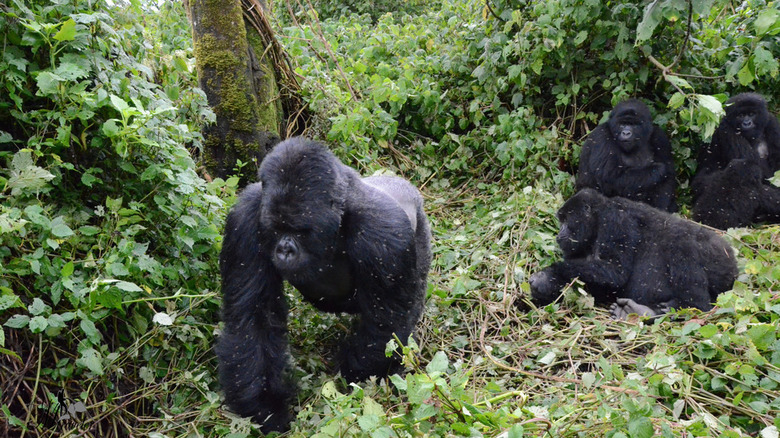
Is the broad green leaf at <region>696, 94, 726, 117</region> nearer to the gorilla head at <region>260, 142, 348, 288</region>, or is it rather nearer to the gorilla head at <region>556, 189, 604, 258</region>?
the gorilla head at <region>556, 189, 604, 258</region>

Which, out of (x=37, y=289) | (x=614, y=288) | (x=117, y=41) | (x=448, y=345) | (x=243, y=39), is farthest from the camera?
(x=243, y=39)

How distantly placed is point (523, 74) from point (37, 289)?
4.71 metres

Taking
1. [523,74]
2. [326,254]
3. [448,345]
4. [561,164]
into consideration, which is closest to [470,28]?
[523,74]

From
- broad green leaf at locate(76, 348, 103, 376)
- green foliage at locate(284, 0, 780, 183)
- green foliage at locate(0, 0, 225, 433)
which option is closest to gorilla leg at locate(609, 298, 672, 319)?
green foliage at locate(284, 0, 780, 183)

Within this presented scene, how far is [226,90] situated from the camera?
516cm

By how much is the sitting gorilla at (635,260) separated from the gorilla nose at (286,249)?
7.17 ft

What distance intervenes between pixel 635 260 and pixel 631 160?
1.77 metres

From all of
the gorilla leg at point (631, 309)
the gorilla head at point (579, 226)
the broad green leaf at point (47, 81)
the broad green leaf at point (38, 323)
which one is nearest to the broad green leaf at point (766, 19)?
the gorilla head at point (579, 226)

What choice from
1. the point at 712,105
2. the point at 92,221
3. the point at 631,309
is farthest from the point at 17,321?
the point at 712,105

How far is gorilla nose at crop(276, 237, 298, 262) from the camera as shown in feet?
10.2

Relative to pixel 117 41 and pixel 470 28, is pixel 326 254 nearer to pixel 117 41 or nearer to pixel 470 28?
pixel 117 41

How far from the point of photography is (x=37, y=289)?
3.20m

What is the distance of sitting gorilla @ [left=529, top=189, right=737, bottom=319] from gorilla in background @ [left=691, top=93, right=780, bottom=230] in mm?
1186

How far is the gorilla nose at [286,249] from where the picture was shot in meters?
3.12
